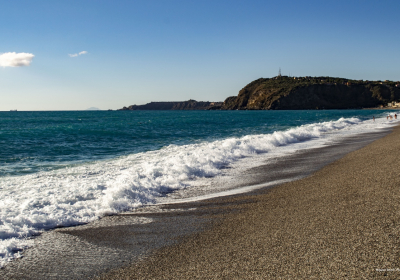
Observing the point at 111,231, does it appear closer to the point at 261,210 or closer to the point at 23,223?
the point at 23,223

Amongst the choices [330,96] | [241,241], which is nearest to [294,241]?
[241,241]

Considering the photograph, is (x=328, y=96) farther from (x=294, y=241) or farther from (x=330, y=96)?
(x=294, y=241)

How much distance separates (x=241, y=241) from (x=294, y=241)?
0.75 meters

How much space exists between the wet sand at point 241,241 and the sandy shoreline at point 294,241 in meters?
0.01

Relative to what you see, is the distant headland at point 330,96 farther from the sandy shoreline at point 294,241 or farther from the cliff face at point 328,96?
the sandy shoreline at point 294,241

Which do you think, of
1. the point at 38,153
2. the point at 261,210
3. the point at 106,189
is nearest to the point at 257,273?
the point at 261,210

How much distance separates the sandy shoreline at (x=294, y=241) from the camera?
353cm

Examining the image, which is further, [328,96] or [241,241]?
[328,96]

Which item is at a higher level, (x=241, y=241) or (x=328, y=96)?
→ (x=328, y=96)

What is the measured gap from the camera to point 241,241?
4.46 m

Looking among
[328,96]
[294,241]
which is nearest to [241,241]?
[294,241]

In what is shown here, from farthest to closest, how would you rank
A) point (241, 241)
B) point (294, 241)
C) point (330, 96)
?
1. point (330, 96)
2. point (241, 241)
3. point (294, 241)

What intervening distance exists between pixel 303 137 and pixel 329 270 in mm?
20953

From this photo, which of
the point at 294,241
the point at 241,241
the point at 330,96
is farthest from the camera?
the point at 330,96
